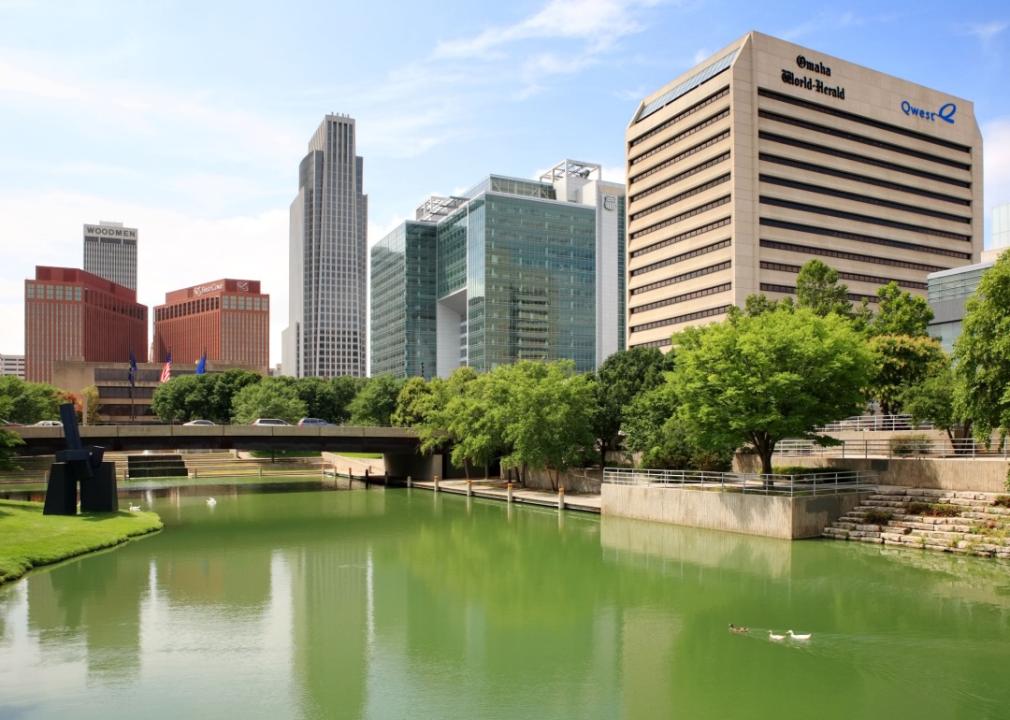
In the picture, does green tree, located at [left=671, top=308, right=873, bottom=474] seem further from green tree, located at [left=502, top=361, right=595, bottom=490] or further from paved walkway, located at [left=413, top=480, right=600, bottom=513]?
green tree, located at [left=502, top=361, right=595, bottom=490]

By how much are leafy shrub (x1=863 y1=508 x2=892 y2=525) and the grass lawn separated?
3713cm

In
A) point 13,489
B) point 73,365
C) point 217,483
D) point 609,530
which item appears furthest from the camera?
point 73,365

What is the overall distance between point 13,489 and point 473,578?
65470 millimetres

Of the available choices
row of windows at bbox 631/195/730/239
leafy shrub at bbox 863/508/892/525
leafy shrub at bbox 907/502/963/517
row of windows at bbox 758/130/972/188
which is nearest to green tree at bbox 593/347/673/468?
leafy shrub at bbox 863/508/892/525

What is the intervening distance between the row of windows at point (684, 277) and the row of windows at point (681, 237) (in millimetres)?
5352

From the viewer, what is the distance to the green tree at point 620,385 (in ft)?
208

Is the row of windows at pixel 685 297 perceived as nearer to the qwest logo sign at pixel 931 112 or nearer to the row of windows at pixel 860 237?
the row of windows at pixel 860 237

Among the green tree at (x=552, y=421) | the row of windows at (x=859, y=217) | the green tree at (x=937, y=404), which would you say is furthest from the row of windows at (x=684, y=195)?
the green tree at (x=937, y=404)

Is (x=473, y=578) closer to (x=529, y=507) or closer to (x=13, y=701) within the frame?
(x=13, y=701)

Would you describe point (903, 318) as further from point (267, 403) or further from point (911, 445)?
point (267, 403)

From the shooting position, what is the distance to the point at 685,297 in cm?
12462

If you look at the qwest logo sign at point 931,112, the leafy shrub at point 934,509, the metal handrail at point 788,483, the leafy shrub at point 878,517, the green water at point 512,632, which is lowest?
the green water at point 512,632

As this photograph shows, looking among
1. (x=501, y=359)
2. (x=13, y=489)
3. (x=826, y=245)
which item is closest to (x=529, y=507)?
(x=13, y=489)

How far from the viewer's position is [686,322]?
411 feet
